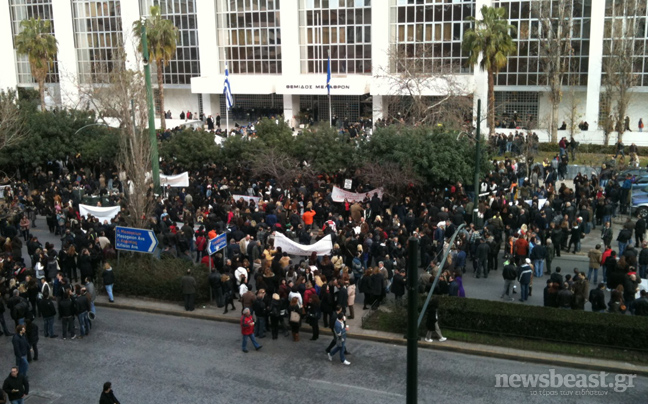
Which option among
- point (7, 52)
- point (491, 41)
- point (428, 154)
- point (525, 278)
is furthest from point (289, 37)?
point (525, 278)

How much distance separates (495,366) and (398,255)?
579 cm

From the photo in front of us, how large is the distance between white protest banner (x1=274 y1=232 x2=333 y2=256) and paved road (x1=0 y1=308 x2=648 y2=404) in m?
4.60

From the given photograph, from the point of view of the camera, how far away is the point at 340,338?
16.2 meters

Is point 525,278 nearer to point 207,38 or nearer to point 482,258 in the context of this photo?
point 482,258

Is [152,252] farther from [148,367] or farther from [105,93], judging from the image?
[105,93]

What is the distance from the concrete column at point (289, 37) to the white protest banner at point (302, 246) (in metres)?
34.8

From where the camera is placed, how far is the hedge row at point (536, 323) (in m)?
16.4

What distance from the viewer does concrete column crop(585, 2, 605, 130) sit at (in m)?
47.2

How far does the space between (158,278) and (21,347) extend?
231 inches

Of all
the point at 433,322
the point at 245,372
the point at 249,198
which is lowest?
the point at 245,372

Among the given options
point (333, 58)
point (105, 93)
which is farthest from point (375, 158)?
point (333, 58)

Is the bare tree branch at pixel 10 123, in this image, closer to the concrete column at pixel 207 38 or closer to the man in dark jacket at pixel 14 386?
the man in dark jacket at pixel 14 386

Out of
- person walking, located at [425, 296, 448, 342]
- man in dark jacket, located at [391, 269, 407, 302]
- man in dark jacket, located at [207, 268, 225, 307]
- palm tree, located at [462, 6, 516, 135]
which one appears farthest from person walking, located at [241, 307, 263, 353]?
palm tree, located at [462, 6, 516, 135]

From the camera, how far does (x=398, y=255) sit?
21375mm
